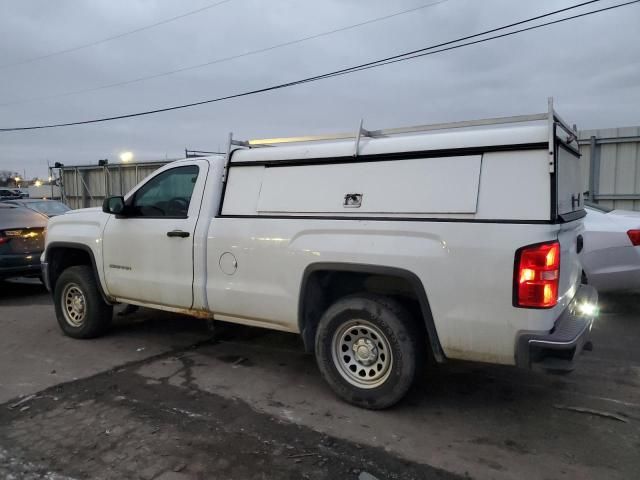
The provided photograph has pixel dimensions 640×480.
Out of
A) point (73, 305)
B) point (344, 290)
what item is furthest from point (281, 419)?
point (73, 305)

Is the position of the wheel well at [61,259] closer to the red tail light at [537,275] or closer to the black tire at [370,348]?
the black tire at [370,348]

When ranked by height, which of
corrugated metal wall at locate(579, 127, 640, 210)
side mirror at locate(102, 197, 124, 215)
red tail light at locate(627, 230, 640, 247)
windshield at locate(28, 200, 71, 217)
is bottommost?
red tail light at locate(627, 230, 640, 247)

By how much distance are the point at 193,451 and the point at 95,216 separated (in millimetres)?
3289

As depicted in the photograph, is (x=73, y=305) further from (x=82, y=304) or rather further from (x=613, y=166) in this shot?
(x=613, y=166)

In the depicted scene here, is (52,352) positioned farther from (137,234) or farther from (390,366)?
(390,366)

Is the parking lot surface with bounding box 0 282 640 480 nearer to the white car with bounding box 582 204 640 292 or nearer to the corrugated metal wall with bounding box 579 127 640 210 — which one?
the white car with bounding box 582 204 640 292

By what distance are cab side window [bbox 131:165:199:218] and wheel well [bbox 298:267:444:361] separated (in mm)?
1552

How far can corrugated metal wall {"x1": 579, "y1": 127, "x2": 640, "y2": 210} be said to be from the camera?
32.7 feet

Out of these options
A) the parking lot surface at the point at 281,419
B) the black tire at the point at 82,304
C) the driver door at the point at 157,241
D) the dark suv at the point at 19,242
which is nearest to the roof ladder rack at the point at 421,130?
the driver door at the point at 157,241

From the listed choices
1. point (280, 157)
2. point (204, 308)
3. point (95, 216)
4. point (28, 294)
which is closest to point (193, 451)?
point (204, 308)

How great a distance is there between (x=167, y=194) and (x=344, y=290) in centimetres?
217

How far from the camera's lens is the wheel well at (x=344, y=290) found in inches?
149

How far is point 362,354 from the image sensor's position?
3947 mm

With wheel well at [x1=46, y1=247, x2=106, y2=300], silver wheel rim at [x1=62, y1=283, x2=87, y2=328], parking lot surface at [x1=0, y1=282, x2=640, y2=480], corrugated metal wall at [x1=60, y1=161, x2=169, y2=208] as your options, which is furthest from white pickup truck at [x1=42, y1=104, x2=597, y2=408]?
corrugated metal wall at [x1=60, y1=161, x2=169, y2=208]
